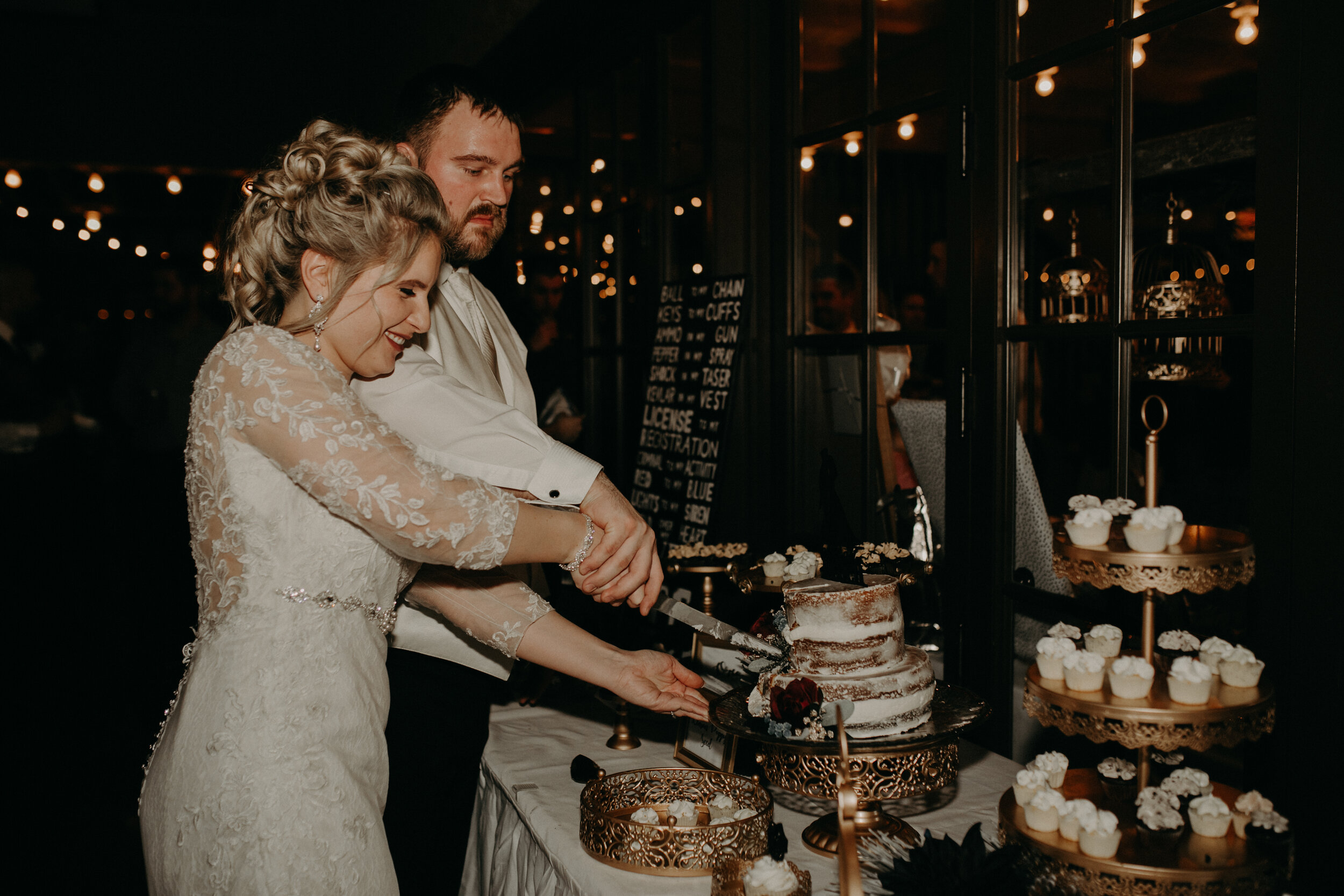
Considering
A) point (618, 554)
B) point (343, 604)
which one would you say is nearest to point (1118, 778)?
point (618, 554)

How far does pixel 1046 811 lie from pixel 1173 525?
1.16 feet

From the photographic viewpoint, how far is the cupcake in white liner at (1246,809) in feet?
3.45

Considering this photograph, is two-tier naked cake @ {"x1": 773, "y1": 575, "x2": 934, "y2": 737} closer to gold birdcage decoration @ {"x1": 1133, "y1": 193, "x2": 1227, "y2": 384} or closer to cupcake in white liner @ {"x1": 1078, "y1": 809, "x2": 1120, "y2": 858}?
cupcake in white liner @ {"x1": 1078, "y1": 809, "x2": 1120, "y2": 858}

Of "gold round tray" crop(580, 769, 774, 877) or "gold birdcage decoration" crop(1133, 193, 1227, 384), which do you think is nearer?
"gold round tray" crop(580, 769, 774, 877)

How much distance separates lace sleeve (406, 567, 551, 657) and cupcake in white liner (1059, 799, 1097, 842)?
829 mm

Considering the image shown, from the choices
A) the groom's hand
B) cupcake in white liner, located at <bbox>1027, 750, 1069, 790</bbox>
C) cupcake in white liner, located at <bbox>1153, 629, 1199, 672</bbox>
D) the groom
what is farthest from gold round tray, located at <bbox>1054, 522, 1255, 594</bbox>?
the groom

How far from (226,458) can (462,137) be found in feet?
2.48

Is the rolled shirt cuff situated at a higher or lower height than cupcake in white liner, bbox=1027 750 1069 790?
higher

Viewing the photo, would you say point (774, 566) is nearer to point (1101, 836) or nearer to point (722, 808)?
point (722, 808)

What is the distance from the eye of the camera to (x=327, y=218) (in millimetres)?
1270

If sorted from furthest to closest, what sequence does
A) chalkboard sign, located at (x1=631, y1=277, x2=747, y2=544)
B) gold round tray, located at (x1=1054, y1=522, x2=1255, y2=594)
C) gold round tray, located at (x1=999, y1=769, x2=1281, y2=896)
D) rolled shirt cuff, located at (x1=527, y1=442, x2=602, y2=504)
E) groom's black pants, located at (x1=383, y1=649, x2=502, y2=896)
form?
1. chalkboard sign, located at (x1=631, y1=277, x2=747, y2=544)
2. groom's black pants, located at (x1=383, y1=649, x2=502, y2=896)
3. rolled shirt cuff, located at (x1=527, y1=442, x2=602, y2=504)
4. gold round tray, located at (x1=1054, y1=522, x2=1255, y2=594)
5. gold round tray, located at (x1=999, y1=769, x2=1281, y2=896)

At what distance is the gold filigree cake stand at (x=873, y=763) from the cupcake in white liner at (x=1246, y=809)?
309mm

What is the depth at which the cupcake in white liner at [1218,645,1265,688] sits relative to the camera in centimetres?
113

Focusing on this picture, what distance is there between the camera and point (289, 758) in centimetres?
128
